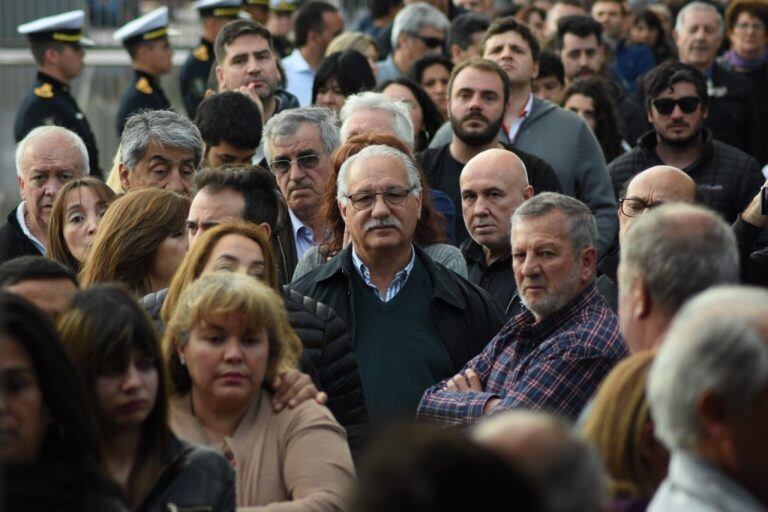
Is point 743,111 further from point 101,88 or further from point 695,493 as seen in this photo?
point 695,493

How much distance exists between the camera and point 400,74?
41.8ft

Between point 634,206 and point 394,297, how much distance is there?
1198 mm

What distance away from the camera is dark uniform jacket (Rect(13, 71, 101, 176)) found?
11016 mm

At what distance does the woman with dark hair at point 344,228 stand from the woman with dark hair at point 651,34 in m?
7.87

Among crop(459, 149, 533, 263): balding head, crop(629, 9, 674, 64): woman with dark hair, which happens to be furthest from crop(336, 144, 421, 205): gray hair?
crop(629, 9, 674, 64): woman with dark hair

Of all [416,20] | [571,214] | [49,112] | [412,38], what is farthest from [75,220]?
[416,20]

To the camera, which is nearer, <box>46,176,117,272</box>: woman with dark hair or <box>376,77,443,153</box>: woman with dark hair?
<box>46,176,117,272</box>: woman with dark hair

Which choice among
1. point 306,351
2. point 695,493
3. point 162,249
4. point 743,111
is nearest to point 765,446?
point 695,493

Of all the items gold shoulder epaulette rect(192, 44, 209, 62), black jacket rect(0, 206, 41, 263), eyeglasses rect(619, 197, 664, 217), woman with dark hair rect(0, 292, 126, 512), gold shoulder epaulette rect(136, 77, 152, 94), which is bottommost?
black jacket rect(0, 206, 41, 263)

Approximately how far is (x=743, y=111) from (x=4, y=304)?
8.90m

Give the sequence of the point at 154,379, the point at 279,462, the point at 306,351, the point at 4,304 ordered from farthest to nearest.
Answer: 1. the point at 306,351
2. the point at 279,462
3. the point at 154,379
4. the point at 4,304

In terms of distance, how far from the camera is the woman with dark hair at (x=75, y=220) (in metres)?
7.27

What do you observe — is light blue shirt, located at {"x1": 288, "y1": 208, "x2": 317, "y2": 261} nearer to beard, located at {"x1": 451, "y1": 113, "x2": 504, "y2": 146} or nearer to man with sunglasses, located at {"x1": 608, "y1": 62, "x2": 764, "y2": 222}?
beard, located at {"x1": 451, "y1": 113, "x2": 504, "y2": 146}

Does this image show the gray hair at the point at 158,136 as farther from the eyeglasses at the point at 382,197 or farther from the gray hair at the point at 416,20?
the gray hair at the point at 416,20
